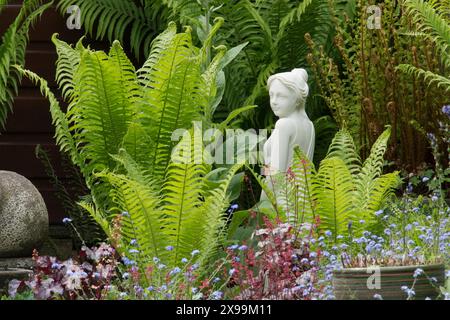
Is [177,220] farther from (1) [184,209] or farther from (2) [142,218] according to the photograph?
(2) [142,218]

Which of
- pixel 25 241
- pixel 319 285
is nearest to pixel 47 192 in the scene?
pixel 25 241

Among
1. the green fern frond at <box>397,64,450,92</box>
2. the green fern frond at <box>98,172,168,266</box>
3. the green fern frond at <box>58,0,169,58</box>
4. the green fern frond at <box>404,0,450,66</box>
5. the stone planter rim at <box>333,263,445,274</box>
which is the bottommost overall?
the stone planter rim at <box>333,263,445,274</box>

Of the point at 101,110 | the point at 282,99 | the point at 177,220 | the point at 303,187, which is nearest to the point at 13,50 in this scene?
the point at 101,110

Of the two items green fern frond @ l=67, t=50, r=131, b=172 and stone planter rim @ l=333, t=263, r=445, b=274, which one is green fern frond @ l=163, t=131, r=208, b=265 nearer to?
green fern frond @ l=67, t=50, r=131, b=172

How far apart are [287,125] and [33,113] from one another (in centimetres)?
281

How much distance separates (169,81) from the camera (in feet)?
21.3

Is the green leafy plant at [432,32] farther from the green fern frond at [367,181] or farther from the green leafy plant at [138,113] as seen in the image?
the green leafy plant at [138,113]

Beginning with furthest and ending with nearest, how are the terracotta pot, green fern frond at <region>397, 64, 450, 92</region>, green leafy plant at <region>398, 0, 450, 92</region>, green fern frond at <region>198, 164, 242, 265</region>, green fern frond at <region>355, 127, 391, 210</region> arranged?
green leafy plant at <region>398, 0, 450, 92</region>
green fern frond at <region>397, 64, 450, 92</region>
green fern frond at <region>355, 127, 391, 210</region>
green fern frond at <region>198, 164, 242, 265</region>
the terracotta pot

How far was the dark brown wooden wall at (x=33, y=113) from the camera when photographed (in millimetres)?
8266

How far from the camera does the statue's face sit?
247 inches

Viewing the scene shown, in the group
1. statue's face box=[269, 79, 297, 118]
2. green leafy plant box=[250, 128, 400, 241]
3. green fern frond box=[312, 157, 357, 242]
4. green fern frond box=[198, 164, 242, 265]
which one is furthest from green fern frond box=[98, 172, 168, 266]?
statue's face box=[269, 79, 297, 118]

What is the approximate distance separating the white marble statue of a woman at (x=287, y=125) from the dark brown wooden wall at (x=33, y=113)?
2546 millimetres
